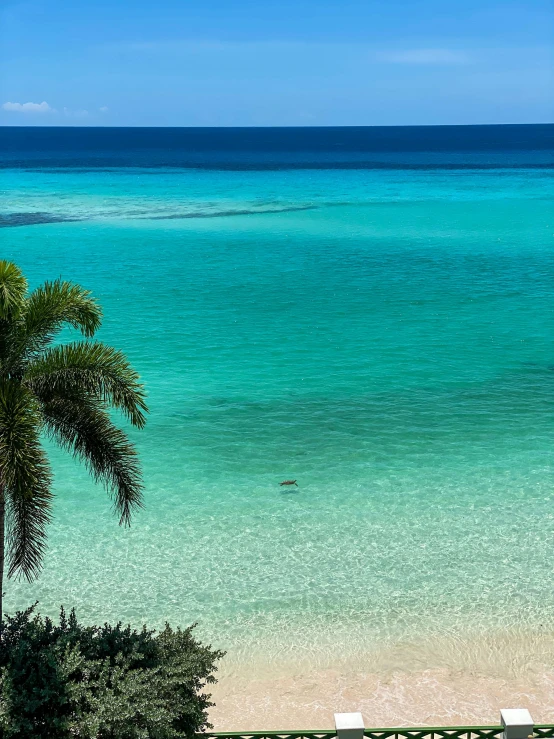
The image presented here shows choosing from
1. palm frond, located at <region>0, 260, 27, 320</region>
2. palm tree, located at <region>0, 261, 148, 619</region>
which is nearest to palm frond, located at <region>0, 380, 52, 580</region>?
palm tree, located at <region>0, 261, 148, 619</region>

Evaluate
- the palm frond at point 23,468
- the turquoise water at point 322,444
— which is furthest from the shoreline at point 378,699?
the palm frond at point 23,468

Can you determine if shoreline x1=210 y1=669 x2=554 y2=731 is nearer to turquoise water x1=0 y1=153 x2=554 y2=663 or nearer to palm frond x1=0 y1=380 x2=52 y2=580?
turquoise water x1=0 y1=153 x2=554 y2=663

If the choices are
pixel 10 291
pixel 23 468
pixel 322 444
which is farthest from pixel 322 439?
pixel 23 468

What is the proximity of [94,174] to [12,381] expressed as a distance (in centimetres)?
9589

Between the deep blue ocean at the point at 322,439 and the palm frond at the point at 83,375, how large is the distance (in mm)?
6545

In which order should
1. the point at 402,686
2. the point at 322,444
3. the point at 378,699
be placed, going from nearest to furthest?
the point at 378,699
the point at 402,686
the point at 322,444

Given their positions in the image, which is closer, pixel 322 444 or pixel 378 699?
pixel 378 699

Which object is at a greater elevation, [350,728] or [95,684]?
[95,684]

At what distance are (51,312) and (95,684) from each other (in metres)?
4.62

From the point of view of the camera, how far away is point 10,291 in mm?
9977

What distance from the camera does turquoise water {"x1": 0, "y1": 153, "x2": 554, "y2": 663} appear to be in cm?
1661

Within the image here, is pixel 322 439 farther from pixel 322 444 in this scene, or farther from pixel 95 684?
pixel 95 684

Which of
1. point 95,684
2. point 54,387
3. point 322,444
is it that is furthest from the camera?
point 322,444

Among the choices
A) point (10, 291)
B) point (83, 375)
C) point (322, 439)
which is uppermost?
point (322, 439)
